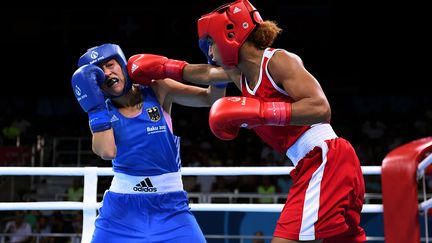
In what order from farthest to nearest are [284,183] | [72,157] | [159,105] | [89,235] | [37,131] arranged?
1. [37,131]
2. [72,157]
3. [284,183]
4. [89,235]
5. [159,105]

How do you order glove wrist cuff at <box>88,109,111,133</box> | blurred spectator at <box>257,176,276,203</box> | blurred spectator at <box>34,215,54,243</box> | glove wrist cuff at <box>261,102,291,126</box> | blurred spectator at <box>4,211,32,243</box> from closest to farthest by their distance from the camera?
glove wrist cuff at <box>261,102,291,126</box> → glove wrist cuff at <box>88,109,111,133</box> → blurred spectator at <box>4,211,32,243</box> → blurred spectator at <box>34,215,54,243</box> → blurred spectator at <box>257,176,276,203</box>

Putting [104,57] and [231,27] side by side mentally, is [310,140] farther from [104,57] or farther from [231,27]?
[104,57]

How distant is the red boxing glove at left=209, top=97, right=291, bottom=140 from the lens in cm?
A: 206

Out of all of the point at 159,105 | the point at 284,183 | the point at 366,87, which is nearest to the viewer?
the point at 159,105

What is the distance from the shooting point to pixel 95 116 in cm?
248

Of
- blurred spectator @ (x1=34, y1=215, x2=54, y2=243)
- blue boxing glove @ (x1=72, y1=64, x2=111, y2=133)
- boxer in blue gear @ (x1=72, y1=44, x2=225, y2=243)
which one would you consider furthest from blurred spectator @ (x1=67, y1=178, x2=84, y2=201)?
blue boxing glove @ (x1=72, y1=64, x2=111, y2=133)

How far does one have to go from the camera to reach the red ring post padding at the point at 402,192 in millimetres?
2531

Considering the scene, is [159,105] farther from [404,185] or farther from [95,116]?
[404,185]

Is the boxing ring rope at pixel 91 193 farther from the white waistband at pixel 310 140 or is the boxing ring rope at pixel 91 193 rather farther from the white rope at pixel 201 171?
the white waistband at pixel 310 140

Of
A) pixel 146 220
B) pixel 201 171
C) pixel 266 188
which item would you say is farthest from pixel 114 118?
pixel 266 188

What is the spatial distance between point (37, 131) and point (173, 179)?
8.51 meters

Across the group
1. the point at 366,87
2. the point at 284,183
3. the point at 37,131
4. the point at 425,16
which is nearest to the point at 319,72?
the point at 366,87

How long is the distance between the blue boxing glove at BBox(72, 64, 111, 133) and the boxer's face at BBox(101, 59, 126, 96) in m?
0.13

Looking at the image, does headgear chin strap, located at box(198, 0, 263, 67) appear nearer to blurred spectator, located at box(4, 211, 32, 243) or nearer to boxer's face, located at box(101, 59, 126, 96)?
boxer's face, located at box(101, 59, 126, 96)
